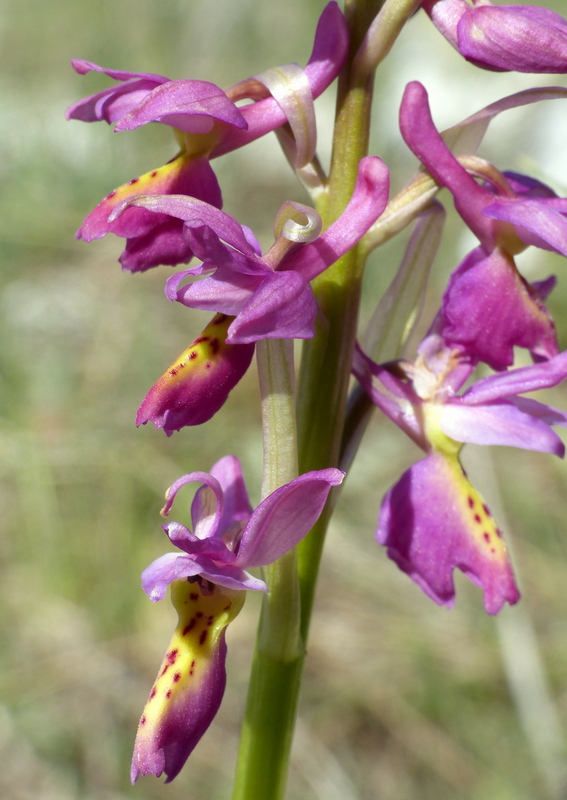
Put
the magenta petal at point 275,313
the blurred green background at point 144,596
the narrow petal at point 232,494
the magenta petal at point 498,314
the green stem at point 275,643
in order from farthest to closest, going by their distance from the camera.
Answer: the blurred green background at point 144,596
the narrow petal at point 232,494
the magenta petal at point 498,314
the green stem at point 275,643
the magenta petal at point 275,313

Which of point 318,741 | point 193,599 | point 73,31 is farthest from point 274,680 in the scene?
point 73,31

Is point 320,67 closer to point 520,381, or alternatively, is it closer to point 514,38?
point 514,38

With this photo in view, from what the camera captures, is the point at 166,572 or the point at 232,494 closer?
the point at 166,572

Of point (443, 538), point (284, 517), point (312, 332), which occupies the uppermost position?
point (312, 332)

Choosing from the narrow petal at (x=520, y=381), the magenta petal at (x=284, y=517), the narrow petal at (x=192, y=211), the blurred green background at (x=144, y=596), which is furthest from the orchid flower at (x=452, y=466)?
the blurred green background at (x=144, y=596)

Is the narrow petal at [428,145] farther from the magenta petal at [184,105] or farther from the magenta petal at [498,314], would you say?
the magenta petal at [184,105]

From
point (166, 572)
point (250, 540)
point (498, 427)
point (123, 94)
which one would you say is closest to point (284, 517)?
point (250, 540)

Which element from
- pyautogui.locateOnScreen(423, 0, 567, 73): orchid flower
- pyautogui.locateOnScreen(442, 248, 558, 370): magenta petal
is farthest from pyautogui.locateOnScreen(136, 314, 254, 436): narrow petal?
pyautogui.locateOnScreen(423, 0, 567, 73): orchid flower

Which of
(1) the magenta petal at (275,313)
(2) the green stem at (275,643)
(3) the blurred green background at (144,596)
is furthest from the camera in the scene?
(3) the blurred green background at (144,596)
